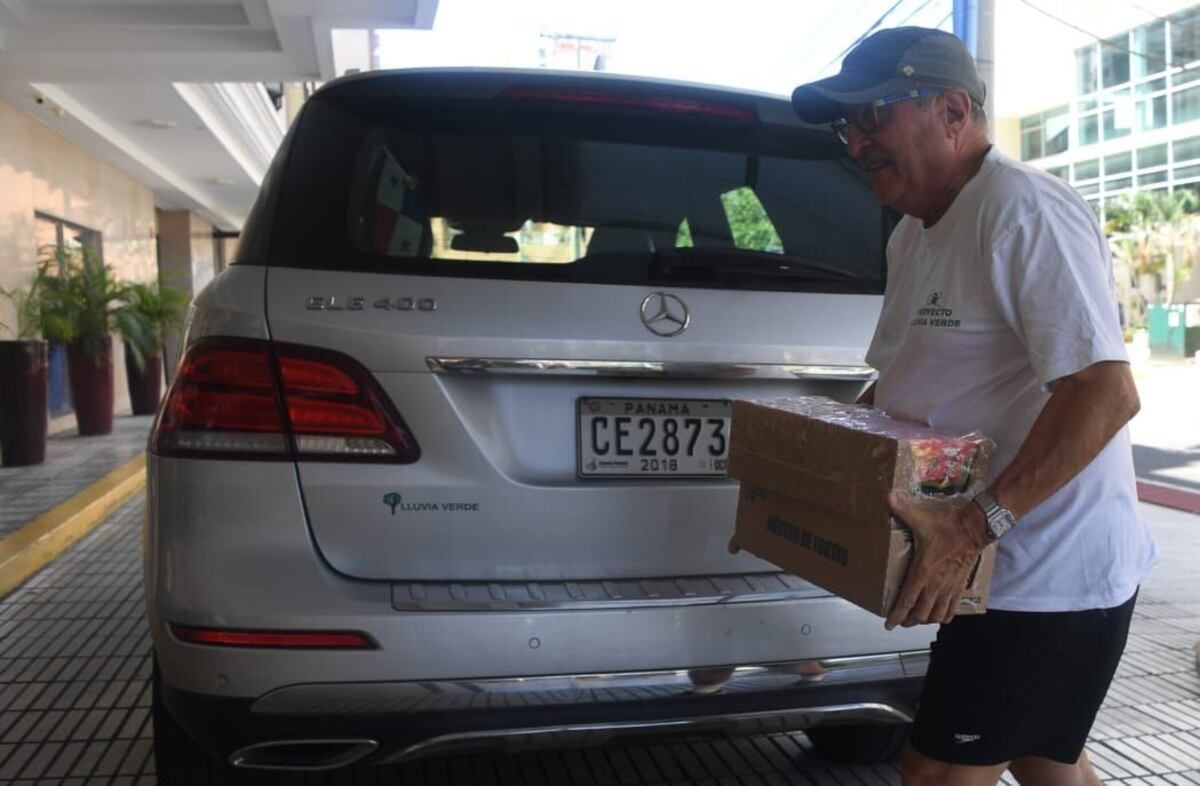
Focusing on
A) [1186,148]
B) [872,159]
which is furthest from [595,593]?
[1186,148]

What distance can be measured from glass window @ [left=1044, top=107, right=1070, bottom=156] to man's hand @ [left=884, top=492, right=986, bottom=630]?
52910 mm

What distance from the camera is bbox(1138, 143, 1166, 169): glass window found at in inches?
1665

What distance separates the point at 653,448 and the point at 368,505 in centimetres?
57

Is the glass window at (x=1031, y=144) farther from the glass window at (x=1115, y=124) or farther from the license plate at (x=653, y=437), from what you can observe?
the license plate at (x=653, y=437)

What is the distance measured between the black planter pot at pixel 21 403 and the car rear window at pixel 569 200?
6784 millimetres

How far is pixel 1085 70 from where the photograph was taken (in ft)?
153

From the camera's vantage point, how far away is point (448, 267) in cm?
195

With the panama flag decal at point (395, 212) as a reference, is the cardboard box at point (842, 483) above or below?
below

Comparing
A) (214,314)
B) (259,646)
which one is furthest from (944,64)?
(259,646)

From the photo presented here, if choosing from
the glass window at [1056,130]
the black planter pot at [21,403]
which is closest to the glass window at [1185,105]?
the glass window at [1056,130]

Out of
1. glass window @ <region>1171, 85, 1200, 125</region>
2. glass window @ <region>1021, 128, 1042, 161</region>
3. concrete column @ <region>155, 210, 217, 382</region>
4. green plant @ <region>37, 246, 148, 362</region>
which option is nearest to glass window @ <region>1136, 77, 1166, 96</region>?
glass window @ <region>1171, 85, 1200, 125</region>

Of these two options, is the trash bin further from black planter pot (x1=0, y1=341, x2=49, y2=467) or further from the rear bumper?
the rear bumper

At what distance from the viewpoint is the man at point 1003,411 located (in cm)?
144

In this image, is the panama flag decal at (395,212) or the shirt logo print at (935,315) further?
the panama flag decal at (395,212)
